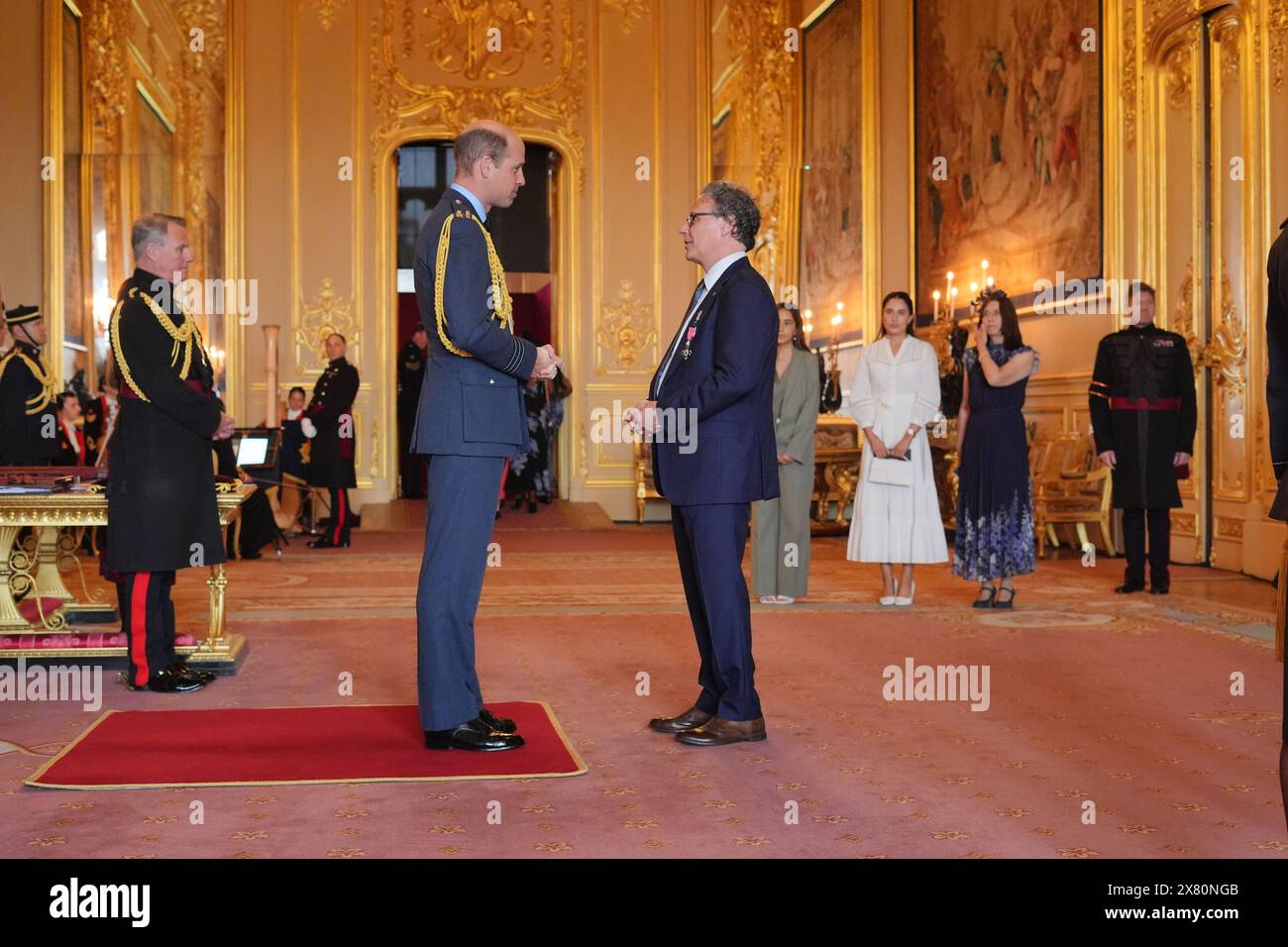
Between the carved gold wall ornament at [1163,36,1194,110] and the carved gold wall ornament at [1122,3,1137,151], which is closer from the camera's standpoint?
the carved gold wall ornament at [1163,36,1194,110]

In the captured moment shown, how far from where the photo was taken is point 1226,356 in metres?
8.84

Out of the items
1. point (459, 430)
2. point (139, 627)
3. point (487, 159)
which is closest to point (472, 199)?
point (487, 159)

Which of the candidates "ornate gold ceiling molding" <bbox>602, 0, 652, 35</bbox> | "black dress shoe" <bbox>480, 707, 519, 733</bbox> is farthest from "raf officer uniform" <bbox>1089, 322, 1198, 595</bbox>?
"ornate gold ceiling molding" <bbox>602, 0, 652, 35</bbox>

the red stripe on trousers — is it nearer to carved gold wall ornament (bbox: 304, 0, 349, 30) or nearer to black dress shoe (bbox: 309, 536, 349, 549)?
black dress shoe (bbox: 309, 536, 349, 549)

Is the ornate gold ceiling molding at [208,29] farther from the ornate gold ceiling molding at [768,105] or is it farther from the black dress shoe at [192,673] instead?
the black dress shoe at [192,673]

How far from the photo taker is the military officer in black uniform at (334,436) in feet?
34.3

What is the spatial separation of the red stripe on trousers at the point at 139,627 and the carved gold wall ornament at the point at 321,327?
29.4 feet

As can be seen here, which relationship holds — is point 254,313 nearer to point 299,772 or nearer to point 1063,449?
point 1063,449

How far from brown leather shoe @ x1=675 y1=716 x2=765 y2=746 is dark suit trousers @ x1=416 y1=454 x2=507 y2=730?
0.66 metres

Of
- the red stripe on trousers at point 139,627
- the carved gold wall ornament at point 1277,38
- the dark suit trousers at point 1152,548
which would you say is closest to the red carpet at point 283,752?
the red stripe on trousers at point 139,627

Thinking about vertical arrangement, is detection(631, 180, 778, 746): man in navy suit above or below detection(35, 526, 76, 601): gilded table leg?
above

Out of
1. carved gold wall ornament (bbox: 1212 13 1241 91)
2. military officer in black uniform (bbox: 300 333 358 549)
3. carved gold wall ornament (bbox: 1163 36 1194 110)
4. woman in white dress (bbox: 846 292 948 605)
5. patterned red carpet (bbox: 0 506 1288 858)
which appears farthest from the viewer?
military officer in black uniform (bbox: 300 333 358 549)

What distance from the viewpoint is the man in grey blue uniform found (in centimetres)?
365

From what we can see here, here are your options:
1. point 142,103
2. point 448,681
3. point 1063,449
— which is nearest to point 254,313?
point 142,103
